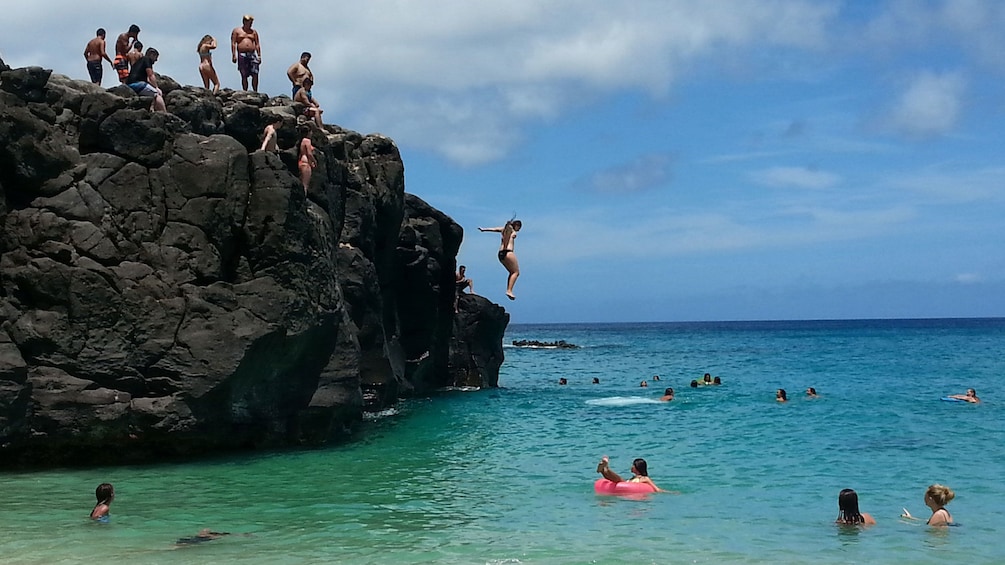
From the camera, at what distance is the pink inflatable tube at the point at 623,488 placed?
→ 1781 centimetres

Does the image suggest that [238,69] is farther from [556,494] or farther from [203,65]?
[556,494]

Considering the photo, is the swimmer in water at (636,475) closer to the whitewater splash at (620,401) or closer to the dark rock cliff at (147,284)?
the dark rock cliff at (147,284)

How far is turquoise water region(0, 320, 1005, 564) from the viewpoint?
44.3ft

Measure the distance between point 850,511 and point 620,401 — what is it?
78.2ft

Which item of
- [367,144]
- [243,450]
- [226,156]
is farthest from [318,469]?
[367,144]

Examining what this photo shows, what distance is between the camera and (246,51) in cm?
2577

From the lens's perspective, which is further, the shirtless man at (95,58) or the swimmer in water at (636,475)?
the shirtless man at (95,58)

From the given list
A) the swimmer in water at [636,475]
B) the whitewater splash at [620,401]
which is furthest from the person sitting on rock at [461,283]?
the swimmer in water at [636,475]

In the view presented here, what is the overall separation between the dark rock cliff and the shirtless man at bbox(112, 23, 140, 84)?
1.06 meters

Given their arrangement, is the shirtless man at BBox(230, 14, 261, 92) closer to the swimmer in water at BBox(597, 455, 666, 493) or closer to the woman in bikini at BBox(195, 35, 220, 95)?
the woman in bikini at BBox(195, 35, 220, 95)

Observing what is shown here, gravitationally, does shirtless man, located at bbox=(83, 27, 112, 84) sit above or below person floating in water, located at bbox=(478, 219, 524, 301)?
above

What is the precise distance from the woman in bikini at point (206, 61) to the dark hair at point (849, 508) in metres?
18.4

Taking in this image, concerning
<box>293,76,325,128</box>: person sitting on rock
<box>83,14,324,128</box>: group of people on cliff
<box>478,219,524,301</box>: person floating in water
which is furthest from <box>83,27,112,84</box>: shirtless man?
<box>478,219,524,301</box>: person floating in water

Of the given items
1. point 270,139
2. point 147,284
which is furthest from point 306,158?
point 147,284
